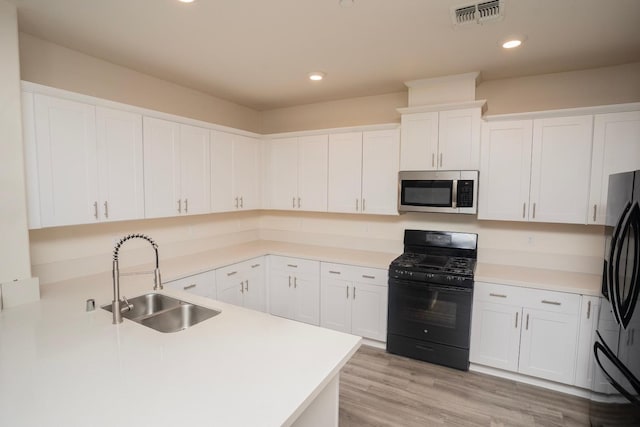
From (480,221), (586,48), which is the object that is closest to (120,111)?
(480,221)

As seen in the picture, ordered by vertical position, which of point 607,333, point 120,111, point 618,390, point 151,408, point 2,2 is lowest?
point 618,390

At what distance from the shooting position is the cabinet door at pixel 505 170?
2879 mm

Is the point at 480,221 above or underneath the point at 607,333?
above

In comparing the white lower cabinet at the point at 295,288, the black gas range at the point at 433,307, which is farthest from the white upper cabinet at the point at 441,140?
the white lower cabinet at the point at 295,288

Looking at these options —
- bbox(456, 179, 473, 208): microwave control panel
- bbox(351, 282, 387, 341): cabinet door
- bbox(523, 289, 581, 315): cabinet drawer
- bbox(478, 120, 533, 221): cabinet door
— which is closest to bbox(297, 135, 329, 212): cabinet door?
bbox(351, 282, 387, 341): cabinet door

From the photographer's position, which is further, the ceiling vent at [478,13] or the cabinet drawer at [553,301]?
the cabinet drawer at [553,301]

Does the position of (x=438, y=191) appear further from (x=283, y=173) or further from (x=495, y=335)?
(x=283, y=173)

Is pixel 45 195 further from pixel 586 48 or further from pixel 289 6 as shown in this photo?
pixel 586 48

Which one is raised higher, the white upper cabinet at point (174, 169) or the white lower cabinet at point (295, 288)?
the white upper cabinet at point (174, 169)

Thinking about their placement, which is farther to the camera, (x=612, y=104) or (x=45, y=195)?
(x=612, y=104)

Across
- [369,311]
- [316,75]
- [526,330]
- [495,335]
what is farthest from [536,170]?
[316,75]

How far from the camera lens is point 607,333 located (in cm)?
204

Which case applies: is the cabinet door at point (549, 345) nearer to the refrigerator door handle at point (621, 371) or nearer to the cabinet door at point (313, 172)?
the refrigerator door handle at point (621, 371)

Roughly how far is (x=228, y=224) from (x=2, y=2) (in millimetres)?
2729
